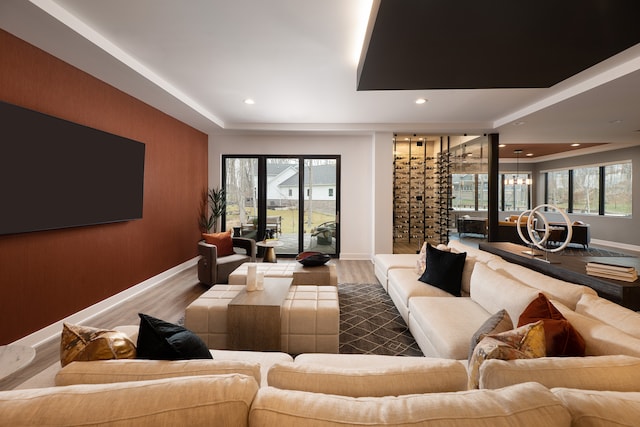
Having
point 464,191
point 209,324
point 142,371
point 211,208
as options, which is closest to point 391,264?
point 209,324

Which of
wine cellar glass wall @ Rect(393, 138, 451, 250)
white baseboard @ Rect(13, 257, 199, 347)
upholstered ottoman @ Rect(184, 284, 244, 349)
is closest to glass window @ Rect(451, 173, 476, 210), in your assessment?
wine cellar glass wall @ Rect(393, 138, 451, 250)

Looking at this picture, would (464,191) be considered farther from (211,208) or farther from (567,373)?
(567,373)

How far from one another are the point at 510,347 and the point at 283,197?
550 cm

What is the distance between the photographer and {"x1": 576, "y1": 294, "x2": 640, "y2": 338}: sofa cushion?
1.42 meters

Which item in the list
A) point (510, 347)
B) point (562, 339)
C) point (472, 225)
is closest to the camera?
point (510, 347)

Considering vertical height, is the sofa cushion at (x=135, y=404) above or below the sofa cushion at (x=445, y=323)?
above

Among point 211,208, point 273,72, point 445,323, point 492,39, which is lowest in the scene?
point 445,323

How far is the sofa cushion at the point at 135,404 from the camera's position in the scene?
0.74 m

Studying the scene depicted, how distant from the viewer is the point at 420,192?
7.66 meters

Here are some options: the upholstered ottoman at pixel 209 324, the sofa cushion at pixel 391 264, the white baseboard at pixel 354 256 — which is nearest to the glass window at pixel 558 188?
the white baseboard at pixel 354 256

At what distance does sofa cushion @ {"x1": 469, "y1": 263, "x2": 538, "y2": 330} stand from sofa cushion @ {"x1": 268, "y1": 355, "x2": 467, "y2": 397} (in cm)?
108

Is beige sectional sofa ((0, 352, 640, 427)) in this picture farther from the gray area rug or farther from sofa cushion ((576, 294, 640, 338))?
the gray area rug

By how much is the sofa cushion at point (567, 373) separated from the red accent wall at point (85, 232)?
11.4ft

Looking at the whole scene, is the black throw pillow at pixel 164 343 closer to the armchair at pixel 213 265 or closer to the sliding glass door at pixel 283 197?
the armchair at pixel 213 265
